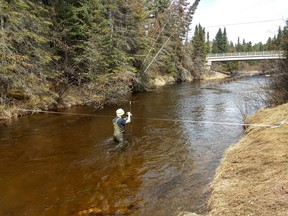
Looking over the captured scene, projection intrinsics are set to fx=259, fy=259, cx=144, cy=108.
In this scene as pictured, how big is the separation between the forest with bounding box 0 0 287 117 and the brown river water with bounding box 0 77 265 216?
2374 millimetres

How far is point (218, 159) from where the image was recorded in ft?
27.7

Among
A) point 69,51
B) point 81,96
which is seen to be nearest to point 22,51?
point 69,51

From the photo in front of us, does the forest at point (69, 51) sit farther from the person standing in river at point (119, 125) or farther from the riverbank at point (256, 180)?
the riverbank at point (256, 180)

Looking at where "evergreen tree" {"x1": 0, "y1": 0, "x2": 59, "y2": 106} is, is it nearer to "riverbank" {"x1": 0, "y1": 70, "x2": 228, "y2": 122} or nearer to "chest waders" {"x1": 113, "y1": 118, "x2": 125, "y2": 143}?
"riverbank" {"x1": 0, "y1": 70, "x2": 228, "y2": 122}

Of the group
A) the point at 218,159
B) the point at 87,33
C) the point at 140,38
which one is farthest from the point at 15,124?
the point at 140,38

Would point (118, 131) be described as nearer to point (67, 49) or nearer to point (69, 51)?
point (67, 49)

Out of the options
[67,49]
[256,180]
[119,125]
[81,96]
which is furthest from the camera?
[81,96]

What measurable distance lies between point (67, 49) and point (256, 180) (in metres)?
17.6

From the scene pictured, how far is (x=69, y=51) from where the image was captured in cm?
2009

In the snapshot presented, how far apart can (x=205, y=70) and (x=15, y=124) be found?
150 ft

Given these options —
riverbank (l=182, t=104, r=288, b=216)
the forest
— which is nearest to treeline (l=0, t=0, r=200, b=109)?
the forest

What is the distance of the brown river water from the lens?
19.7ft

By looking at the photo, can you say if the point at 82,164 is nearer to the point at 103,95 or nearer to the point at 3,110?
the point at 3,110

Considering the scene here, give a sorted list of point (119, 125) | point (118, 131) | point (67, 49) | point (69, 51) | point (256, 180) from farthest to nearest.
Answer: point (69, 51)
point (67, 49)
point (118, 131)
point (119, 125)
point (256, 180)
